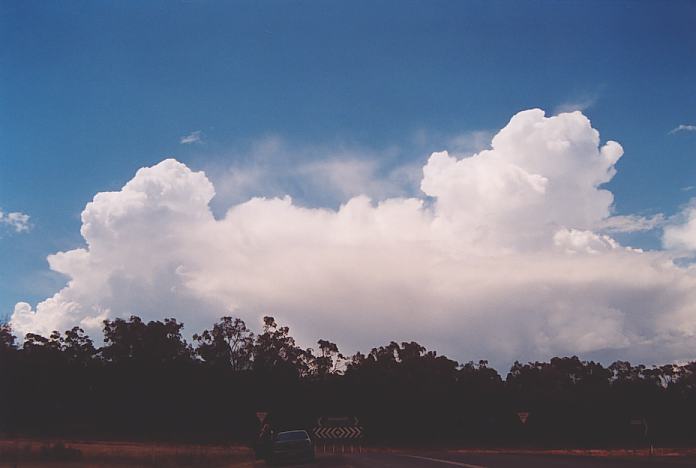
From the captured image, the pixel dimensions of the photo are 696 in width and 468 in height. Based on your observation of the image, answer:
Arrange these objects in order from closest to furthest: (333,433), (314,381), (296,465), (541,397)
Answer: (296,465)
(333,433)
(541,397)
(314,381)

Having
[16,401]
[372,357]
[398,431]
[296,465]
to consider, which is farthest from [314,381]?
[296,465]

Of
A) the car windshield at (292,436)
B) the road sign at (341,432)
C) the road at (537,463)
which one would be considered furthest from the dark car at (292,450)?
the road sign at (341,432)

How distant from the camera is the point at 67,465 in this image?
105ft

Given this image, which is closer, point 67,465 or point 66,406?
point 67,465

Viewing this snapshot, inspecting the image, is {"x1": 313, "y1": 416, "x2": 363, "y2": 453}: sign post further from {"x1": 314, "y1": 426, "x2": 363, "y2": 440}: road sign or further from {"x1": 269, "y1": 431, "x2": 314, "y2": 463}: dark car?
{"x1": 269, "y1": 431, "x2": 314, "y2": 463}: dark car

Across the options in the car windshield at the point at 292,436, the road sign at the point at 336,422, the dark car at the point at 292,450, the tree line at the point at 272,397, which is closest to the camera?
the dark car at the point at 292,450

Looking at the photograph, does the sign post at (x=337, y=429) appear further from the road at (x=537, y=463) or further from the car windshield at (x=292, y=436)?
the road at (x=537, y=463)

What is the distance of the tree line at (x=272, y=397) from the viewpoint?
88750 millimetres

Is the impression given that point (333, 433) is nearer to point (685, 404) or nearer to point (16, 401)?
point (16, 401)

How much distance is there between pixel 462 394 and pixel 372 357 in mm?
29896

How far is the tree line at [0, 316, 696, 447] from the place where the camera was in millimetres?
88750

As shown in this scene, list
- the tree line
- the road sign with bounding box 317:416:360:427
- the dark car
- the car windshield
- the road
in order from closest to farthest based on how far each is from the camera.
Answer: the road, the dark car, the car windshield, the road sign with bounding box 317:416:360:427, the tree line

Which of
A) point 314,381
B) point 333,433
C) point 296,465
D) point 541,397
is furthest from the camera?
point 314,381

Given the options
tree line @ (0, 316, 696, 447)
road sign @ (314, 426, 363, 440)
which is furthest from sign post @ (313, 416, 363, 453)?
tree line @ (0, 316, 696, 447)
